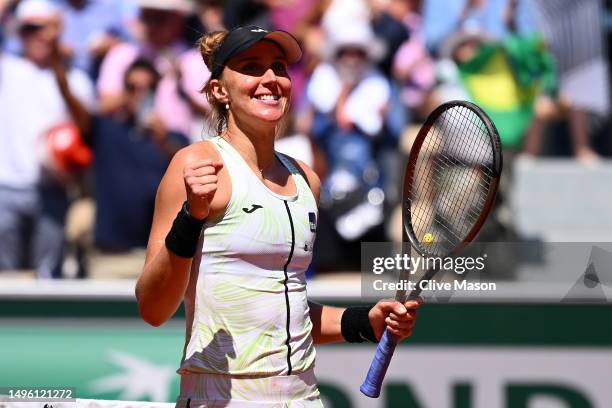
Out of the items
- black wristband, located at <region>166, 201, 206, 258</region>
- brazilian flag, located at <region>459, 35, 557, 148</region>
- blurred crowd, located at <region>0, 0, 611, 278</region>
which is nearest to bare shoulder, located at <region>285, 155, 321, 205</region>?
black wristband, located at <region>166, 201, 206, 258</region>

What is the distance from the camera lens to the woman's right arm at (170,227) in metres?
2.70

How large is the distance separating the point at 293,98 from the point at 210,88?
12.9ft

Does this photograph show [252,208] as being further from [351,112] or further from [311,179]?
[351,112]

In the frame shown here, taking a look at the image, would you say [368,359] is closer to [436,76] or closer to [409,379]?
[409,379]

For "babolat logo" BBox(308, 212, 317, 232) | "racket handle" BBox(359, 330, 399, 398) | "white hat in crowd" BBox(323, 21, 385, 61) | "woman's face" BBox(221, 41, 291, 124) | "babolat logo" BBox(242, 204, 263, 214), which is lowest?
"racket handle" BBox(359, 330, 399, 398)

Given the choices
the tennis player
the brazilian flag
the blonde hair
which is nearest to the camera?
the tennis player

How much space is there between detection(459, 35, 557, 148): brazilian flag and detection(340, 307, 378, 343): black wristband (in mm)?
3952

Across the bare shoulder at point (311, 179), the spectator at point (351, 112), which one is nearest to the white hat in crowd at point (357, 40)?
the spectator at point (351, 112)

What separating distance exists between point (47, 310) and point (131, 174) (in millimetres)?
1238

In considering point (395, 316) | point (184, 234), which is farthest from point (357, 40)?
point (184, 234)

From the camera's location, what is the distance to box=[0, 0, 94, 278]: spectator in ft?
21.8

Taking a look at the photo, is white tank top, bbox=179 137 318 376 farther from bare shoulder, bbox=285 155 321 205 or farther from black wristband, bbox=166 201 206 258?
bare shoulder, bbox=285 155 321 205

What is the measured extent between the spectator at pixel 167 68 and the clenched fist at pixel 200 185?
4.14 meters

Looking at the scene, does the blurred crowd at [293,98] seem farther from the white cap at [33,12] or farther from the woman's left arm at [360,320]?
the woman's left arm at [360,320]
